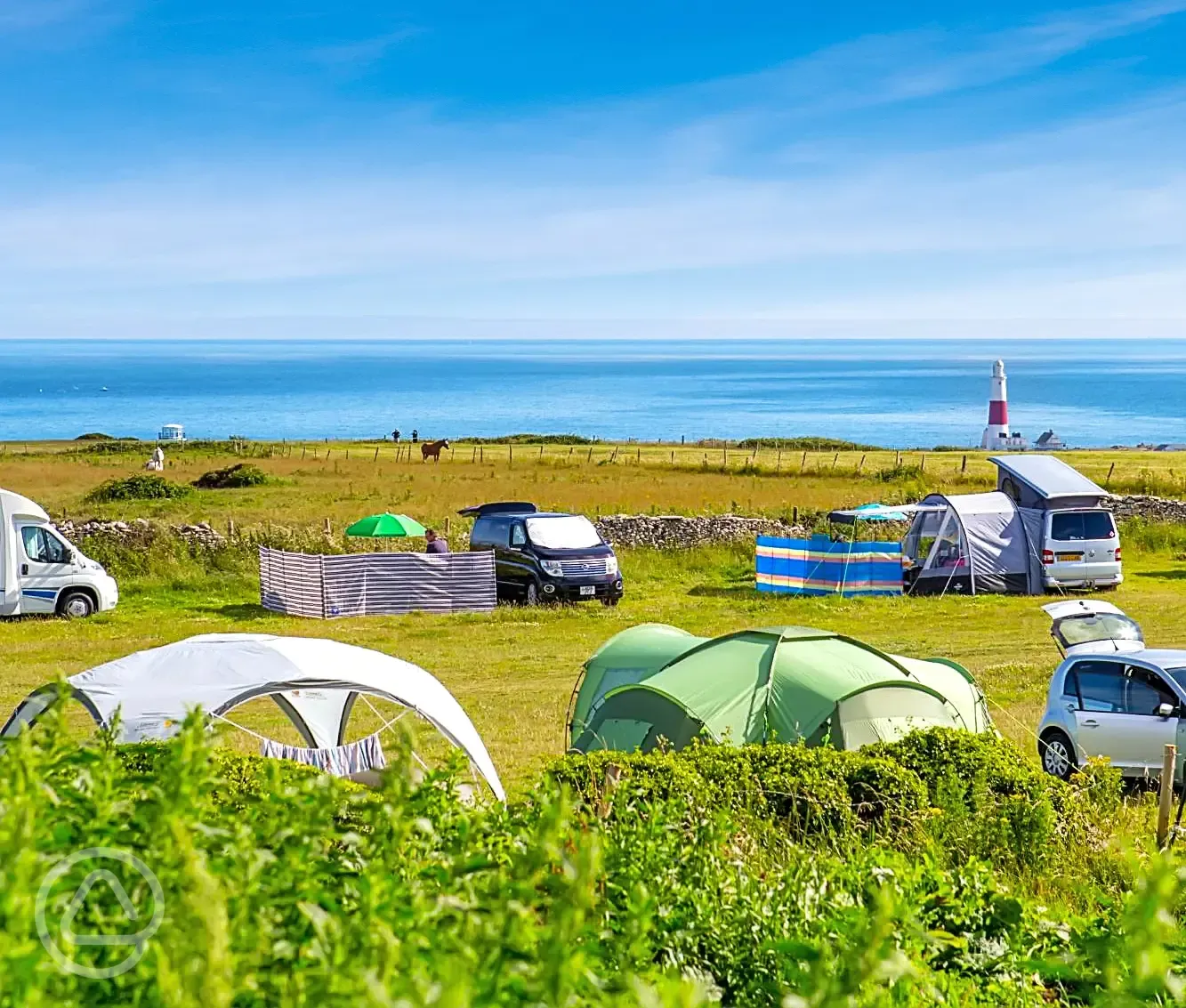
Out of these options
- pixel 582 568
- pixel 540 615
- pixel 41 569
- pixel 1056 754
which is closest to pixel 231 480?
pixel 41 569

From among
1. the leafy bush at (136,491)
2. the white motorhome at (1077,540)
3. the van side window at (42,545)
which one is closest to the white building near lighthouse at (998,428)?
the leafy bush at (136,491)

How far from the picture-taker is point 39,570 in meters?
24.4

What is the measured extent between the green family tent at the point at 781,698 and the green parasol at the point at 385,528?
14289 mm

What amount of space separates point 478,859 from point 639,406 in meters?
193

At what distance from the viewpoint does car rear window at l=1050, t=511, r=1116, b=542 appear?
28156mm

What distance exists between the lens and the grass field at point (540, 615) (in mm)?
18672

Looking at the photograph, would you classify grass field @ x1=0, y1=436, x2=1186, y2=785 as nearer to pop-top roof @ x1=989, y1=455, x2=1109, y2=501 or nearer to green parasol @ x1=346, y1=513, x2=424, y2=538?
pop-top roof @ x1=989, y1=455, x2=1109, y2=501

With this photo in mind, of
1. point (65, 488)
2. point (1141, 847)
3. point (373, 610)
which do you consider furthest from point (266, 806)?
point (65, 488)

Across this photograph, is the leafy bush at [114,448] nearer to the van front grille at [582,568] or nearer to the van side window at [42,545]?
the van side window at [42,545]

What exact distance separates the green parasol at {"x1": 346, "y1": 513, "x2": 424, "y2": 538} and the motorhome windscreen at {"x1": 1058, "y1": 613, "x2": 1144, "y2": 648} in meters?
13.5

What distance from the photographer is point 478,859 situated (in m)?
4.40

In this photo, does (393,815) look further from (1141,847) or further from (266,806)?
(1141,847)

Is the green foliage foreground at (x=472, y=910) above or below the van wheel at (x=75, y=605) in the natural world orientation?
above

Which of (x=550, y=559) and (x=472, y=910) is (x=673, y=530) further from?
(x=472, y=910)
